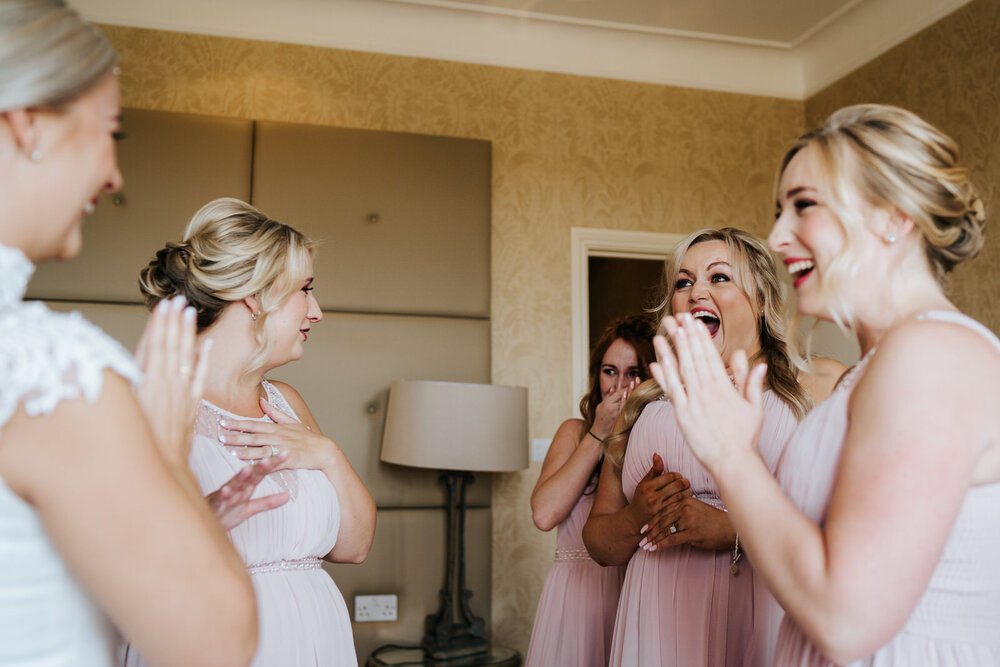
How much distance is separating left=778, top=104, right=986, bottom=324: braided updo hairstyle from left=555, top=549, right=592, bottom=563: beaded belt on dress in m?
1.62

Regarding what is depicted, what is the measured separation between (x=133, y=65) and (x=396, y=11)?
1171 millimetres

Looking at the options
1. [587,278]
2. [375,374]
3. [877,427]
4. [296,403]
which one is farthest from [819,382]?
[587,278]

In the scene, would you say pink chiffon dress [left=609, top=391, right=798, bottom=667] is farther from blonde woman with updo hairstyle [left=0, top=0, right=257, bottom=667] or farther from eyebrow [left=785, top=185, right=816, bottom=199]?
blonde woman with updo hairstyle [left=0, top=0, right=257, bottom=667]

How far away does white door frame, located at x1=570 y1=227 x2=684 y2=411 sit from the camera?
387 centimetres

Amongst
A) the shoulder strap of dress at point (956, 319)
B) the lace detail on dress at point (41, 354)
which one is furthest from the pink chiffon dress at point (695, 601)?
the lace detail on dress at point (41, 354)

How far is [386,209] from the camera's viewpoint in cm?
361

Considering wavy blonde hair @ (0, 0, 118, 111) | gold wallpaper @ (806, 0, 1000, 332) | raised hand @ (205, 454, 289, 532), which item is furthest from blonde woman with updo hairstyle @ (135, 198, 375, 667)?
gold wallpaper @ (806, 0, 1000, 332)

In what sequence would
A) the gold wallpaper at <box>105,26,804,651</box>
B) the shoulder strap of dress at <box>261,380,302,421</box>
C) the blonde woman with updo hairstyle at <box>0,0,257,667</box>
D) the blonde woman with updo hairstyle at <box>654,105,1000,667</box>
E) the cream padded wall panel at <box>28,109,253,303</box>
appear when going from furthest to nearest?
1. the gold wallpaper at <box>105,26,804,651</box>
2. the cream padded wall panel at <box>28,109,253,303</box>
3. the shoulder strap of dress at <box>261,380,302,421</box>
4. the blonde woman with updo hairstyle at <box>654,105,1000,667</box>
5. the blonde woman with updo hairstyle at <box>0,0,257,667</box>

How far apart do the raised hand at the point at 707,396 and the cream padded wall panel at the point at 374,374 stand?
2.44m

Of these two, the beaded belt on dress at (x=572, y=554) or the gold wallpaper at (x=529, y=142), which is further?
the gold wallpaper at (x=529, y=142)

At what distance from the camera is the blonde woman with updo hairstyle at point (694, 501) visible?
1894 mm

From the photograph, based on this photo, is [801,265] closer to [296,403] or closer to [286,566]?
[286,566]

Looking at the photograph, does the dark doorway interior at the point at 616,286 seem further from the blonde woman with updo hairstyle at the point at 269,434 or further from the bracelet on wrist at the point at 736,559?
the blonde woman with updo hairstyle at the point at 269,434

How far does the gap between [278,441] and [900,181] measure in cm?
132
